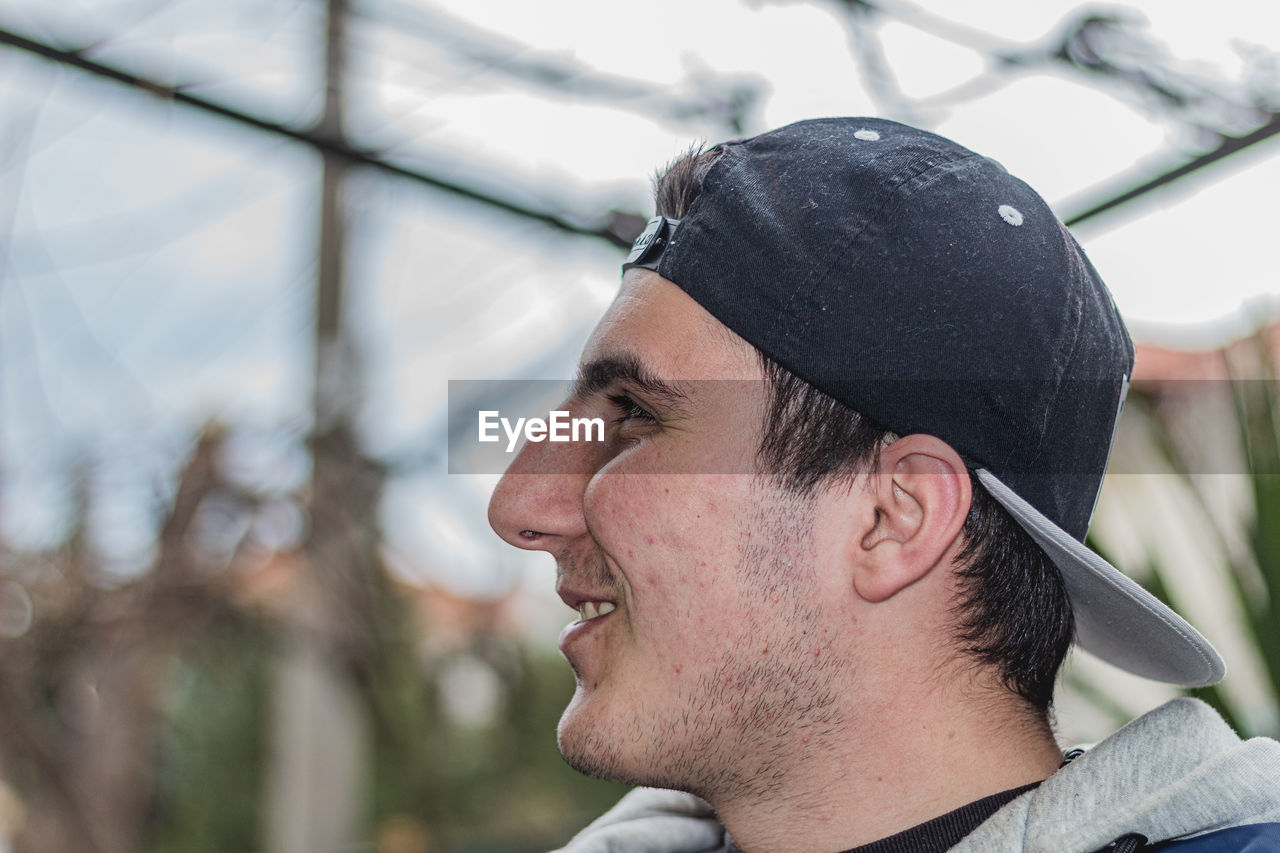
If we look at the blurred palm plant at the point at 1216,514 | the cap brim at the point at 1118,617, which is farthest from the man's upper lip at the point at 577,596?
the blurred palm plant at the point at 1216,514

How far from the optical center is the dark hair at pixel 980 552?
970 millimetres

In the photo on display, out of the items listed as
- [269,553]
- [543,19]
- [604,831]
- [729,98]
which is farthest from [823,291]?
[269,553]

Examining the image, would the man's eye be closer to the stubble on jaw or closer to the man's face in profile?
the man's face in profile

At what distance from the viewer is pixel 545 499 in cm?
107

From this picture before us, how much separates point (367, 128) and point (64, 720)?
1357 millimetres

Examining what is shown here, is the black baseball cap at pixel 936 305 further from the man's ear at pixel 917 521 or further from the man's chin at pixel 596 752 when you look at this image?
the man's chin at pixel 596 752

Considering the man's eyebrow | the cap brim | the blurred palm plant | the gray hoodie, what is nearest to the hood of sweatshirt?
the gray hoodie

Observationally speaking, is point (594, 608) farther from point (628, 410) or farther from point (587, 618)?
point (628, 410)

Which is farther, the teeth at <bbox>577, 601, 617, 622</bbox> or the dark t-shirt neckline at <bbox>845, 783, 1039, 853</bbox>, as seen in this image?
the teeth at <bbox>577, 601, 617, 622</bbox>

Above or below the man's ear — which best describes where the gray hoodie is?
below

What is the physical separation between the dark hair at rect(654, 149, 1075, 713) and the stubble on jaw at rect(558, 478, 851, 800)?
58mm

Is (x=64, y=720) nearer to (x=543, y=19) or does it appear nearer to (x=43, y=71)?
(x=43, y=71)

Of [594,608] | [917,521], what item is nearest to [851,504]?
[917,521]

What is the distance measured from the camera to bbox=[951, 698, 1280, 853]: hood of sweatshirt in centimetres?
80
